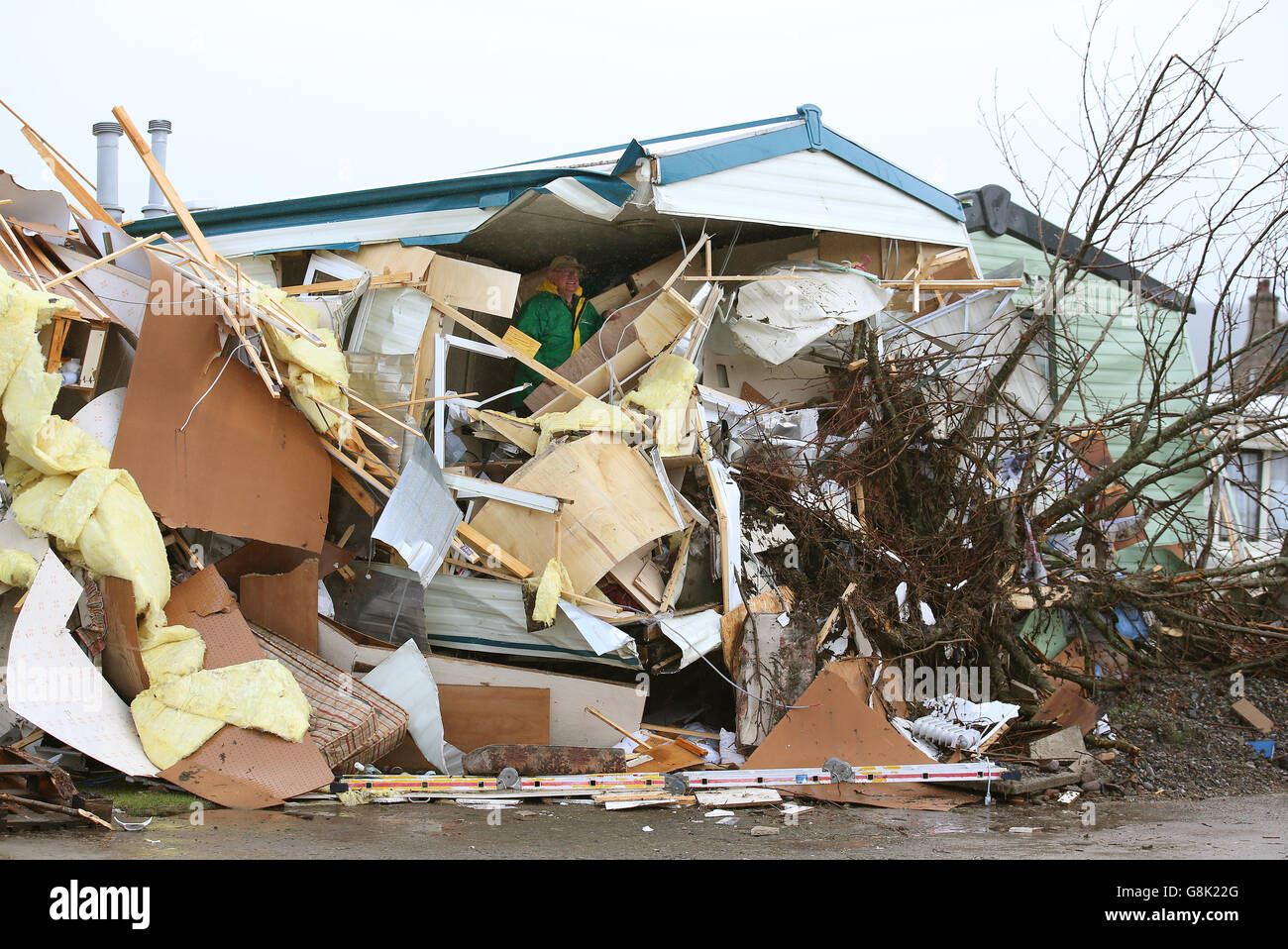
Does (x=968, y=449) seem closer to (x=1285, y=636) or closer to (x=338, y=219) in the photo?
(x=1285, y=636)

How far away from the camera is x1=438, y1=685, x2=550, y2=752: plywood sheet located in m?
6.31

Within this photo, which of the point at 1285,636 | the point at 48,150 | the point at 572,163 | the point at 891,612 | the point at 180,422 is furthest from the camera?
the point at 572,163

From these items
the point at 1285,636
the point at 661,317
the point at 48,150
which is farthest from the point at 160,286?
the point at 1285,636

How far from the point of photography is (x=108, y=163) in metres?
11.9

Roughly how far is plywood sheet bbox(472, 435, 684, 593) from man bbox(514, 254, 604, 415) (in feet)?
5.16

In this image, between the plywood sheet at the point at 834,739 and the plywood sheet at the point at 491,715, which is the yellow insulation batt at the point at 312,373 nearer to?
the plywood sheet at the point at 491,715

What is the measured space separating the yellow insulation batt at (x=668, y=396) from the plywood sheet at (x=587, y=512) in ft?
1.10

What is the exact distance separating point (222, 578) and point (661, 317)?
10.7 ft

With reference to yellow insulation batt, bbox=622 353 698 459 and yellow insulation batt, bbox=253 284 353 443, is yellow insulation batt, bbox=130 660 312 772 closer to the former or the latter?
yellow insulation batt, bbox=253 284 353 443

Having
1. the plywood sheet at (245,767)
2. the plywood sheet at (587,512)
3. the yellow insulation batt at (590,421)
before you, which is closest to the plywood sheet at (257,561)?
the plywood sheet at (245,767)

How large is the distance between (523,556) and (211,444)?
190cm

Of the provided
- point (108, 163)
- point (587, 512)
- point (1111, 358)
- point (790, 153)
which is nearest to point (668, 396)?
point (587, 512)

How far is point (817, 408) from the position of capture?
834cm

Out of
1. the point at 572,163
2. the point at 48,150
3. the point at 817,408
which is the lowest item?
the point at 817,408
